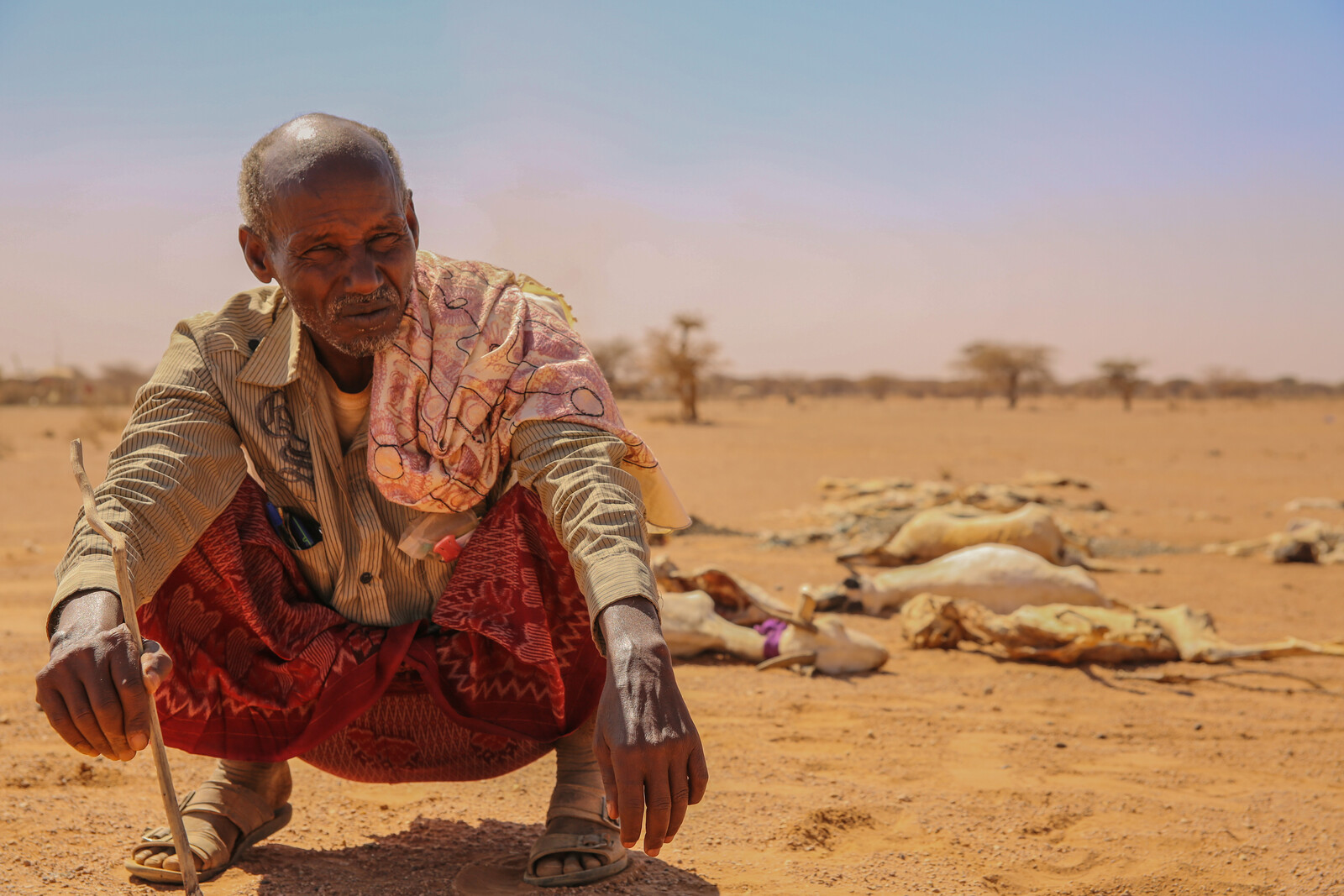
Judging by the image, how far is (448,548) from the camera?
2.29 metres

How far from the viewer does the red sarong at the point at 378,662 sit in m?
2.17

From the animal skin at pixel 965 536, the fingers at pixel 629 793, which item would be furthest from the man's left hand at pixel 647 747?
the animal skin at pixel 965 536

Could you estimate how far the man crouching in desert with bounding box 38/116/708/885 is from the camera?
2027 mm

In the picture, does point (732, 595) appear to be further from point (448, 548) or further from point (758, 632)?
point (448, 548)

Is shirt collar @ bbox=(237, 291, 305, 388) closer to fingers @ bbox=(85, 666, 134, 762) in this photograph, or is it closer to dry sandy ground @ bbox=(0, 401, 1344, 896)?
fingers @ bbox=(85, 666, 134, 762)

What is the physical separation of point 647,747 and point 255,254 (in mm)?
1334

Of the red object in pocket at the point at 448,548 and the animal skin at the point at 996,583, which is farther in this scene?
the animal skin at the point at 996,583

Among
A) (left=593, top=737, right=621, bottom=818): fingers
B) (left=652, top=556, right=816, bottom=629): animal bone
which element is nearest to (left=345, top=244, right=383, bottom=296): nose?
(left=593, top=737, right=621, bottom=818): fingers

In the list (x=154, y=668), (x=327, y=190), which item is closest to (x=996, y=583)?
(x=327, y=190)

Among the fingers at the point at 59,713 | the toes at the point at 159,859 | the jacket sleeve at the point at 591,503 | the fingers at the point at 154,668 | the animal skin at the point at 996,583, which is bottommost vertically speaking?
the toes at the point at 159,859

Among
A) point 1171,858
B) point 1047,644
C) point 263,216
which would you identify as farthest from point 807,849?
point 1047,644

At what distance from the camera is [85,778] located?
2928 mm

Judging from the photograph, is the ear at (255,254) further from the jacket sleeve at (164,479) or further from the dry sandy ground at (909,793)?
the dry sandy ground at (909,793)

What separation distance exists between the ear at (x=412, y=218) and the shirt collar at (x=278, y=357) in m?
0.31
